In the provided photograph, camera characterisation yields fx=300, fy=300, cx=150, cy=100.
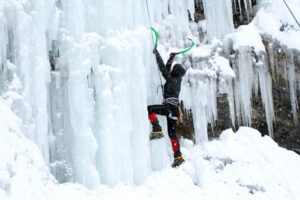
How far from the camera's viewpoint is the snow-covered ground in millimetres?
3115

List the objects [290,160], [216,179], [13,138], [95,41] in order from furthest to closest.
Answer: [290,160]
[216,179]
[95,41]
[13,138]

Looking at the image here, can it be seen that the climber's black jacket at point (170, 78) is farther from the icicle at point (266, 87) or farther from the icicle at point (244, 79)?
the icicle at point (266, 87)

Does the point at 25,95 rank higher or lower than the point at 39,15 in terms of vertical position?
lower

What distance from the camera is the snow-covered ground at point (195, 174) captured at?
312 centimetres

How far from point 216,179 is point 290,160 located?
93.4 inches

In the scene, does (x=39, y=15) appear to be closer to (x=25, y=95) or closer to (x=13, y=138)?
(x=25, y=95)

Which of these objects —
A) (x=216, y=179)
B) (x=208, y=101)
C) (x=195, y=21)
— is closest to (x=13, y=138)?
(x=216, y=179)

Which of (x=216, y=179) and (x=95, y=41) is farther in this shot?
(x=216, y=179)

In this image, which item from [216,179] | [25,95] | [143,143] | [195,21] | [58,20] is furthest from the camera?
[195,21]

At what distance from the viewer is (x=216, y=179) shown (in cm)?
548

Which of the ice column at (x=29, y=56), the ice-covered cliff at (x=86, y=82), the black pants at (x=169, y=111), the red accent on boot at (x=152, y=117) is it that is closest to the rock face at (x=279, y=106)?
the ice-covered cliff at (x=86, y=82)

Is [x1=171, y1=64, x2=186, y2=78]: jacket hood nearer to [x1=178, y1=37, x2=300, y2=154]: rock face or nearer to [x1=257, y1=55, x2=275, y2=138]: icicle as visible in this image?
[x1=178, y1=37, x2=300, y2=154]: rock face

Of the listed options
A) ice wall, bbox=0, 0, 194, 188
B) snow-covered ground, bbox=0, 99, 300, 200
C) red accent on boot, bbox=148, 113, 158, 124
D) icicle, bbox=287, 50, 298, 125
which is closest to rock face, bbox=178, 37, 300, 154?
icicle, bbox=287, 50, 298, 125

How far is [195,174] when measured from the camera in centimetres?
534
